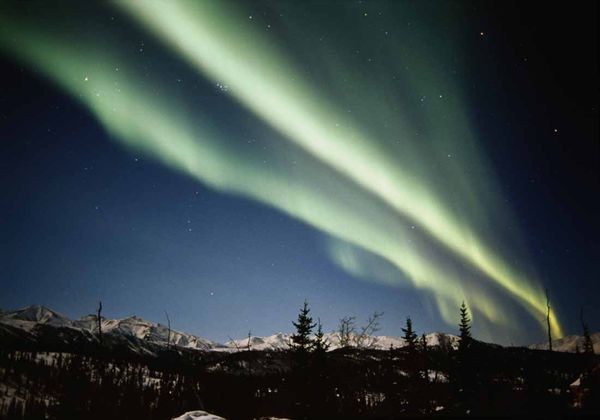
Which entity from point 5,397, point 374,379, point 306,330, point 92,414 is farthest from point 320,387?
point 374,379

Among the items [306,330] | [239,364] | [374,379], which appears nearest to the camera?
[306,330]

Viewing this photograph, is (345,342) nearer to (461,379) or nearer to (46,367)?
(461,379)

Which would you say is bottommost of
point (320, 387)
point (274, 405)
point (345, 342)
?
point (274, 405)

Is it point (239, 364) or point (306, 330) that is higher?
point (306, 330)

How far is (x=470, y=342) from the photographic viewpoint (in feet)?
197

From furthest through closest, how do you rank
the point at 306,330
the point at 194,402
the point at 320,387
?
the point at 194,402, the point at 306,330, the point at 320,387

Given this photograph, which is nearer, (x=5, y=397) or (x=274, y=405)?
(x=5, y=397)

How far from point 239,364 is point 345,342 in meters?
56.1

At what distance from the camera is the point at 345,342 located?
80.0 meters

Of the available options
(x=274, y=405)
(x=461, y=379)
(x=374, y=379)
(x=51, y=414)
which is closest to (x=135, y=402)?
(x=51, y=414)

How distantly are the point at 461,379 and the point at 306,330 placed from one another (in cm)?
2414

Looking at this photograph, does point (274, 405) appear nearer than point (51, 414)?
No

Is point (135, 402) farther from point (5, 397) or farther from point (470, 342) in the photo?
point (470, 342)

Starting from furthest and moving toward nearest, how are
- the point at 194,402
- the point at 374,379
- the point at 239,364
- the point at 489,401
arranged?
the point at 239,364, the point at 374,379, the point at 194,402, the point at 489,401
